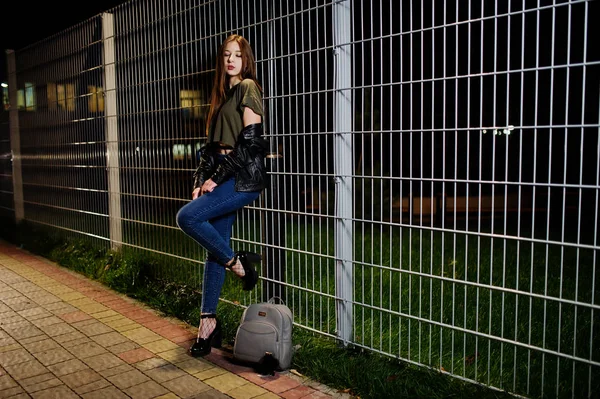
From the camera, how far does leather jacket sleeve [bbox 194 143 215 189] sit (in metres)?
3.73

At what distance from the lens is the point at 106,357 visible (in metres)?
3.79

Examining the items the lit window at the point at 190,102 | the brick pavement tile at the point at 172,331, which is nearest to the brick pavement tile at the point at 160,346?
the brick pavement tile at the point at 172,331

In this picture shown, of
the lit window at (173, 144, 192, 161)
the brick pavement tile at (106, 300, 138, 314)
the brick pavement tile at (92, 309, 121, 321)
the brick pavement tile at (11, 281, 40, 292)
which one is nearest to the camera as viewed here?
the brick pavement tile at (92, 309, 121, 321)

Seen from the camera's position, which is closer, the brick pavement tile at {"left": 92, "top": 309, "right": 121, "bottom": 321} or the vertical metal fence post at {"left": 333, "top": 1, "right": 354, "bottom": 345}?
the vertical metal fence post at {"left": 333, "top": 1, "right": 354, "bottom": 345}

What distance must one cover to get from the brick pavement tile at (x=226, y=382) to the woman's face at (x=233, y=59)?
6.75ft

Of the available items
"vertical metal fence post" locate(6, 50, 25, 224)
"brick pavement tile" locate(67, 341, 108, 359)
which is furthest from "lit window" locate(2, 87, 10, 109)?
"brick pavement tile" locate(67, 341, 108, 359)

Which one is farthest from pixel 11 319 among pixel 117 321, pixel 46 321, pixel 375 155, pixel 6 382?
pixel 375 155

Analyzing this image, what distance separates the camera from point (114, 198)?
20.1ft

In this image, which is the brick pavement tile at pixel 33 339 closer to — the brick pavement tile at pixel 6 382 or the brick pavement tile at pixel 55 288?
the brick pavement tile at pixel 6 382

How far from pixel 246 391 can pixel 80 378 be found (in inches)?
44.4

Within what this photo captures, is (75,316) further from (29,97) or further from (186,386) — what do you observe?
(29,97)

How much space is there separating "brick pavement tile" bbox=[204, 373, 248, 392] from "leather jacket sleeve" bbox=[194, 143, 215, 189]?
1.34 m

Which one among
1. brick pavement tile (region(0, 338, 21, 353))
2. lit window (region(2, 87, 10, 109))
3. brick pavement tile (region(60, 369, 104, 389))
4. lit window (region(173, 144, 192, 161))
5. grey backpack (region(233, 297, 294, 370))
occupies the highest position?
lit window (region(2, 87, 10, 109))

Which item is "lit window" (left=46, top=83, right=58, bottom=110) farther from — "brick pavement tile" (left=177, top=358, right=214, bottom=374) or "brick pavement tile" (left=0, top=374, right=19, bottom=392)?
"brick pavement tile" (left=177, top=358, right=214, bottom=374)
